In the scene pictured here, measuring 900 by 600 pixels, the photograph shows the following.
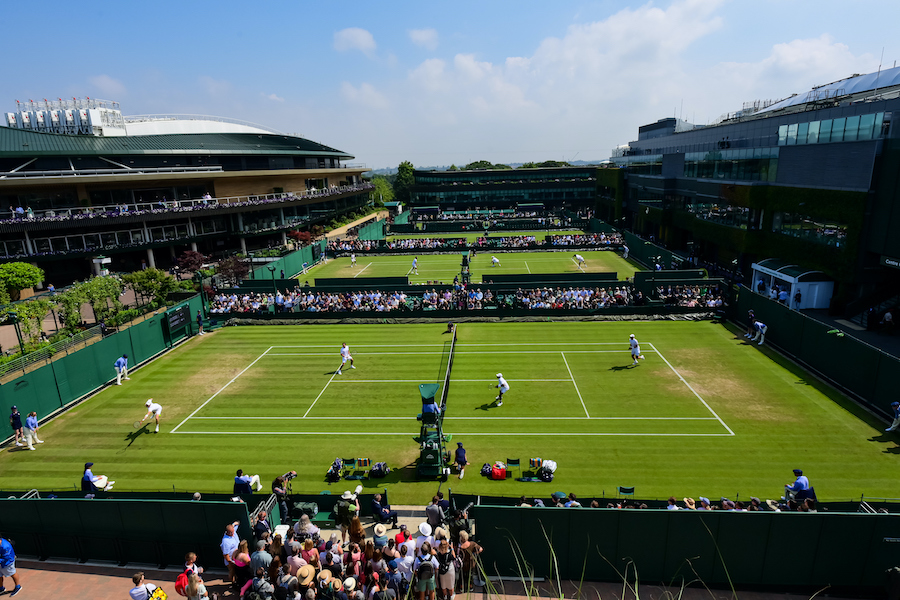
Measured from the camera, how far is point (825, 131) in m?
31.3

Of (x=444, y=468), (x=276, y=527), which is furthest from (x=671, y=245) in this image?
(x=276, y=527)

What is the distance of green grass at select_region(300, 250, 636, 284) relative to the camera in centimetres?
4631

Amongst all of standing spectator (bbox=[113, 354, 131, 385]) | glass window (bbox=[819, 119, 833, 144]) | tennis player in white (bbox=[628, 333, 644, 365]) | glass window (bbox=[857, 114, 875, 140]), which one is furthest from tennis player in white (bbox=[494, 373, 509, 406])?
glass window (bbox=[819, 119, 833, 144])

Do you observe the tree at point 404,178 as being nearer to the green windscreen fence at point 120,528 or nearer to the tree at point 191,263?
the tree at point 191,263

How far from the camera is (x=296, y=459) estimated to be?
16.8 metres

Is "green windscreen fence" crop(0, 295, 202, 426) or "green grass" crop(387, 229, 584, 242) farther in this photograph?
"green grass" crop(387, 229, 584, 242)

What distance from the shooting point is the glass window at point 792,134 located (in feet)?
112

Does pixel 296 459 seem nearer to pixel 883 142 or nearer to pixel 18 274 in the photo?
pixel 18 274

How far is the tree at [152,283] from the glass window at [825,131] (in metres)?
44.7

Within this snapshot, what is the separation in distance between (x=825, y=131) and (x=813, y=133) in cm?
94

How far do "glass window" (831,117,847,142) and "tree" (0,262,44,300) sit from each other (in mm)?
51698

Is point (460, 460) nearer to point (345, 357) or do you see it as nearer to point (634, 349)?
point (345, 357)

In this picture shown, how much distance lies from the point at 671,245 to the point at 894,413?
4017 cm

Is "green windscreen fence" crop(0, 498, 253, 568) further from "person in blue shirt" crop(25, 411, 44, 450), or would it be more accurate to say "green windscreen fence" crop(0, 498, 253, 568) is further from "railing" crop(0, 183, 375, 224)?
"railing" crop(0, 183, 375, 224)
